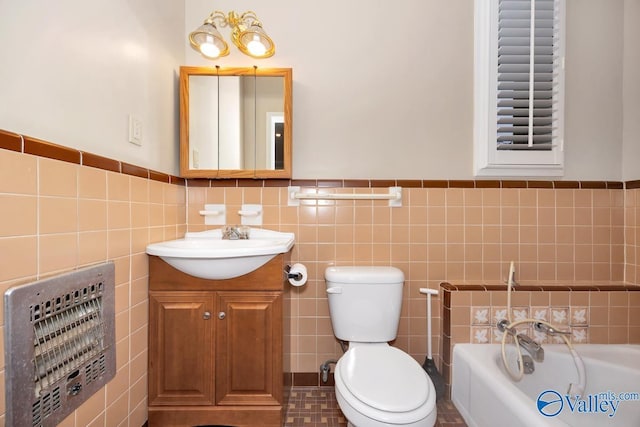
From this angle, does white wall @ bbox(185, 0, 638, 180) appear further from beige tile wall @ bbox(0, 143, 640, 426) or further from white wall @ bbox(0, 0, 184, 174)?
white wall @ bbox(0, 0, 184, 174)

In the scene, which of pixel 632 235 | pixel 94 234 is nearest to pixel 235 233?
pixel 94 234

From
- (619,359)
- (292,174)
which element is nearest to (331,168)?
(292,174)

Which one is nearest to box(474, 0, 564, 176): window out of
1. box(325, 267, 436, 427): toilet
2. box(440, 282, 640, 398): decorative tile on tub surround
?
box(440, 282, 640, 398): decorative tile on tub surround

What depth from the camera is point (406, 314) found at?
173 cm

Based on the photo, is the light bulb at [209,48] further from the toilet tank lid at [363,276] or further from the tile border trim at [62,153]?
the toilet tank lid at [363,276]

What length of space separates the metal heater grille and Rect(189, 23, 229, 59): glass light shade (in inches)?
43.9

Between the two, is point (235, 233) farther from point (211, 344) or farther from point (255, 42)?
point (255, 42)

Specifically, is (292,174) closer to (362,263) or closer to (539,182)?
(362,263)

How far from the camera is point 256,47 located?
4.99 feet

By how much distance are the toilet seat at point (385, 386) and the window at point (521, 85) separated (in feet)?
3.79

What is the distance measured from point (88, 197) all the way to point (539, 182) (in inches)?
85.0

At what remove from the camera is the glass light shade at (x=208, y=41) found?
1468 mm

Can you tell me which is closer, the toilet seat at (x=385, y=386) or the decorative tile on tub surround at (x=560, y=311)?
the toilet seat at (x=385, y=386)

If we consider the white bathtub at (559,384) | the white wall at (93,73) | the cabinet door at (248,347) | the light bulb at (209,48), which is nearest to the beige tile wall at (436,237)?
the white bathtub at (559,384)
